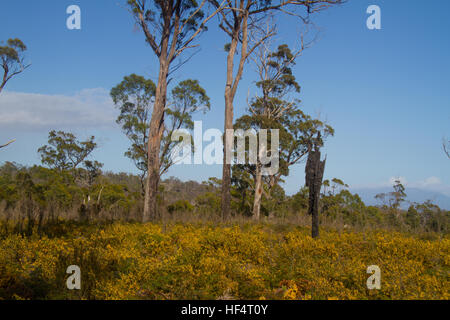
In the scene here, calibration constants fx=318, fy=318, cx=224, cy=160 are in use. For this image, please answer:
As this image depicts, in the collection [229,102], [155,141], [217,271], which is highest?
[229,102]

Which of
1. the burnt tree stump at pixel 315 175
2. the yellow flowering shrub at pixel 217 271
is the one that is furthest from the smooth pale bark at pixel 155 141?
the burnt tree stump at pixel 315 175

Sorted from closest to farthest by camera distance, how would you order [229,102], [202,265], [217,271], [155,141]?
[217,271]
[202,265]
[155,141]
[229,102]

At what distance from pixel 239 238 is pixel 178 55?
9.28 metres

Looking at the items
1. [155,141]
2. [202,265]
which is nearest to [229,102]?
[155,141]

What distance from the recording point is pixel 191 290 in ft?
12.5

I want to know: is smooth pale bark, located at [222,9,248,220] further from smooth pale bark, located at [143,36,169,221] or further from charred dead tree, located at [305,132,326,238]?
charred dead tree, located at [305,132,326,238]

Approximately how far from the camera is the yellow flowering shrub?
383 cm

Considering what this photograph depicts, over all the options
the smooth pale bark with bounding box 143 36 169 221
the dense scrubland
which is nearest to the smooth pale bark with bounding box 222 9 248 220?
the smooth pale bark with bounding box 143 36 169 221

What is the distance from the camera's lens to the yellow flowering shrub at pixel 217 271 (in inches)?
151

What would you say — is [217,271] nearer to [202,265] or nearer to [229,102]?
[202,265]

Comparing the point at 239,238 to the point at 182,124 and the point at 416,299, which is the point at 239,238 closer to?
the point at 416,299

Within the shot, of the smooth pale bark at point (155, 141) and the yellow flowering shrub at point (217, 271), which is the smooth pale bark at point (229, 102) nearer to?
the smooth pale bark at point (155, 141)

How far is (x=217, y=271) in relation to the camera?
14.3ft
